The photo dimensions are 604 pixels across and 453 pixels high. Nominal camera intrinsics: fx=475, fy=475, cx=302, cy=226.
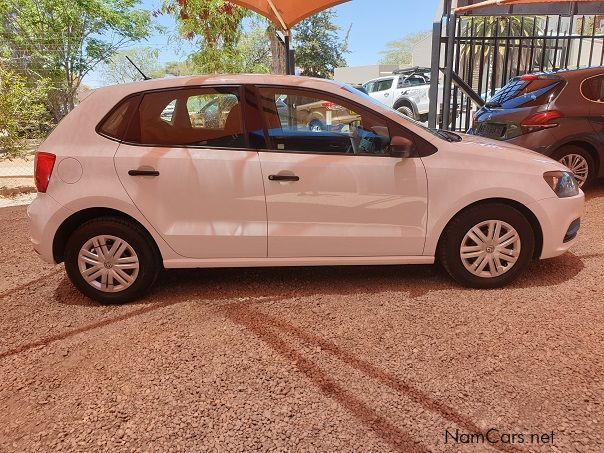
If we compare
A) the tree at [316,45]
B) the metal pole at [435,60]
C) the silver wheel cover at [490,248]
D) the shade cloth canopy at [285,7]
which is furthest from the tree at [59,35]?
the tree at [316,45]

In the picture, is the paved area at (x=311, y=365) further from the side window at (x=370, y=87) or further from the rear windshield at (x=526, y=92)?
the side window at (x=370, y=87)

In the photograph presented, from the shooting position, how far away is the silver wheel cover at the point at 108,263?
11.3 ft

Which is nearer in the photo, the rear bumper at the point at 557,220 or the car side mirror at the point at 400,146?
the car side mirror at the point at 400,146

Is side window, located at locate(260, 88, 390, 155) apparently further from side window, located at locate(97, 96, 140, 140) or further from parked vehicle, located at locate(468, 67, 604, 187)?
parked vehicle, located at locate(468, 67, 604, 187)

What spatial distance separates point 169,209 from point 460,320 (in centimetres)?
216

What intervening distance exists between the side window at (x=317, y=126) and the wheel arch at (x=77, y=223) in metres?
1.16

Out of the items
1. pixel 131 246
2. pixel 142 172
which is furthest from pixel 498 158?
pixel 131 246

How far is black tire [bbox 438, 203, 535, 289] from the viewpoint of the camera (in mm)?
3500

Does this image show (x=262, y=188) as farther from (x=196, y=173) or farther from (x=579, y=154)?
(x=579, y=154)

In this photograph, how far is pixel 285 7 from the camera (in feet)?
26.9

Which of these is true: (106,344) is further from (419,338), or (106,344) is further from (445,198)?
(445,198)

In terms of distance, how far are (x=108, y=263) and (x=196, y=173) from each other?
947mm

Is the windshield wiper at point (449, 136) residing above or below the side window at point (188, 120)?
below

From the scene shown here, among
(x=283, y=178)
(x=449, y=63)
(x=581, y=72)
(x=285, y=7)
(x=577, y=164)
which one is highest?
(x=285, y=7)
